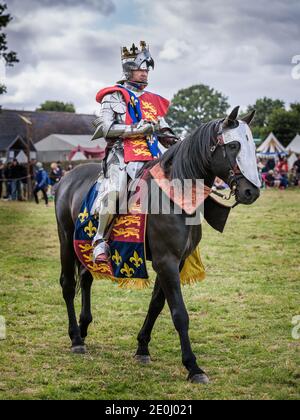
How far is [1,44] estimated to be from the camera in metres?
30.8

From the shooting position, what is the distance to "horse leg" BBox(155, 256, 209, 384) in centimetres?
552

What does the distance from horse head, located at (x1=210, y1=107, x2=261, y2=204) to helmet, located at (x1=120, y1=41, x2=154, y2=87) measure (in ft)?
4.17

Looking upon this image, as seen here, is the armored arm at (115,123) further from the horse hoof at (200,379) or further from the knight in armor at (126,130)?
the horse hoof at (200,379)

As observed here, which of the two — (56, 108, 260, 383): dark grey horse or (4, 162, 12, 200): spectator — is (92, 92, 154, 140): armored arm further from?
(4, 162, 12, 200): spectator

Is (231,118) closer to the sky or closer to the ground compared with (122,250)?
closer to the sky

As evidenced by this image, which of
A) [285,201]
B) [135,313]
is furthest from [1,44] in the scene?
[135,313]

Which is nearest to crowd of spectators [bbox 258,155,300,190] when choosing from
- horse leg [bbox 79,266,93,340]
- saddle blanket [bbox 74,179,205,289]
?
horse leg [bbox 79,266,93,340]

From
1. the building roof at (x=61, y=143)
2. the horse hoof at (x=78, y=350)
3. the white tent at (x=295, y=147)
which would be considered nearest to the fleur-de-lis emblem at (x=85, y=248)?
the horse hoof at (x=78, y=350)

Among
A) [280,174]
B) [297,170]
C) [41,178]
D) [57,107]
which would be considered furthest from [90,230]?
[57,107]

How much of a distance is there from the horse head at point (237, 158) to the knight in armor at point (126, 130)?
912 mm

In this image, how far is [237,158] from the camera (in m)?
5.34

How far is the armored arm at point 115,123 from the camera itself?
238 inches

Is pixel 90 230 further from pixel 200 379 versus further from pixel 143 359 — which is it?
pixel 200 379

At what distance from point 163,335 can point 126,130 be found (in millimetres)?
2585
